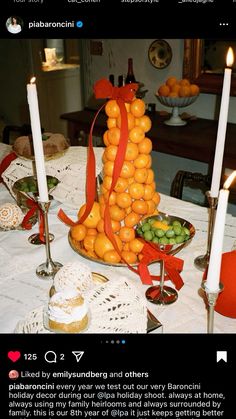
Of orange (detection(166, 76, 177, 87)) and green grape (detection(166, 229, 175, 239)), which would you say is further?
orange (detection(166, 76, 177, 87))

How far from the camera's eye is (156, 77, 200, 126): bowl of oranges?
259cm

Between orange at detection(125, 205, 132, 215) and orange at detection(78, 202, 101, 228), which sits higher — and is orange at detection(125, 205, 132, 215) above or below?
above

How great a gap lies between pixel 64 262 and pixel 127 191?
27cm

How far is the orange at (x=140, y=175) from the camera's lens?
3.68ft

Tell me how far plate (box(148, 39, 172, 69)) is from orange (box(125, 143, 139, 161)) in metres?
1.97

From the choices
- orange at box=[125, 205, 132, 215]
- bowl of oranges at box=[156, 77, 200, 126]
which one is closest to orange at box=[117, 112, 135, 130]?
orange at box=[125, 205, 132, 215]

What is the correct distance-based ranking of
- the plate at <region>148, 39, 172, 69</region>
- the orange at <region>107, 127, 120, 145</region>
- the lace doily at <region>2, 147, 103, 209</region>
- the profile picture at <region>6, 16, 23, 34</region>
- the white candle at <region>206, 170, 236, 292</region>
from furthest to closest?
the plate at <region>148, 39, 172, 69</region> < the lace doily at <region>2, 147, 103, 209</region> < the profile picture at <region>6, 16, 23, 34</region> < the orange at <region>107, 127, 120, 145</region> < the white candle at <region>206, 170, 236, 292</region>

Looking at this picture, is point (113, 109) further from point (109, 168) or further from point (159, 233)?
point (159, 233)

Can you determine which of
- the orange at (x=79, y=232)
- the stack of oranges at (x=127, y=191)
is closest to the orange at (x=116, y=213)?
the stack of oranges at (x=127, y=191)

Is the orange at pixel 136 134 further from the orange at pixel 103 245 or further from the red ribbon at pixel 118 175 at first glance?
the orange at pixel 103 245
